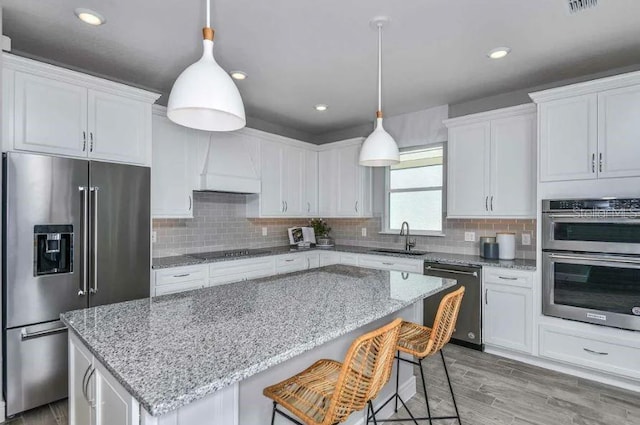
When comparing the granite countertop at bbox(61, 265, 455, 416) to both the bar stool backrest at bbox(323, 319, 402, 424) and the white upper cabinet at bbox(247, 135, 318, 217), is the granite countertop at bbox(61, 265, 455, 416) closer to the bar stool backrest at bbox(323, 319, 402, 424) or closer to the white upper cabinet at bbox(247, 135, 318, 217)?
the bar stool backrest at bbox(323, 319, 402, 424)

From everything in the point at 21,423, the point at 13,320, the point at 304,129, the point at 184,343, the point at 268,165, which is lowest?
the point at 21,423

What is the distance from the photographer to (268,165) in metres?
4.45

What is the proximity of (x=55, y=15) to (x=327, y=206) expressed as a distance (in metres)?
3.55

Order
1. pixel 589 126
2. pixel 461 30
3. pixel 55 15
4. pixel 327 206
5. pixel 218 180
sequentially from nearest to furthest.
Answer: pixel 55 15, pixel 461 30, pixel 589 126, pixel 218 180, pixel 327 206

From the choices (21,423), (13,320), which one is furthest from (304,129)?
(21,423)

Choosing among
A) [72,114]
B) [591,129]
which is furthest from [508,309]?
[72,114]

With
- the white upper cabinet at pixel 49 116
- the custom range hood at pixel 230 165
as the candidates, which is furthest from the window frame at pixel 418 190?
the white upper cabinet at pixel 49 116

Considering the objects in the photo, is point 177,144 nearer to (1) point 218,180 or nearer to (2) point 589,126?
(1) point 218,180

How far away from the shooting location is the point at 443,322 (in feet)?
6.23

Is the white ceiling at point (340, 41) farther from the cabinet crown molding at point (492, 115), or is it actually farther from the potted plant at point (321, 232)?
the potted plant at point (321, 232)

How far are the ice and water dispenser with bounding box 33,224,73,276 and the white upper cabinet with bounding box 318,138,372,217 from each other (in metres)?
3.21

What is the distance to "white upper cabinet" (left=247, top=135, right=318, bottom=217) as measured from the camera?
441 centimetres

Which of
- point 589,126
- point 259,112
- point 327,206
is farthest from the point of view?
point 327,206

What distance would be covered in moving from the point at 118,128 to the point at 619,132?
405 centimetres
